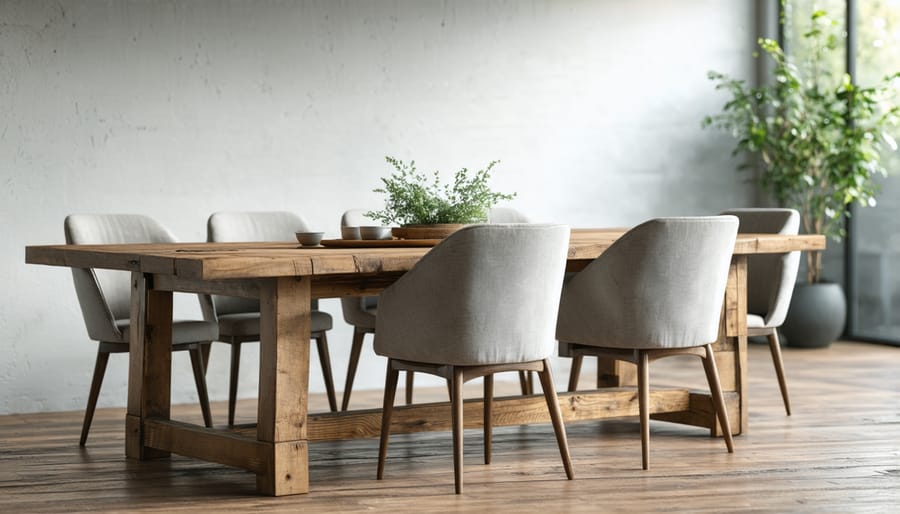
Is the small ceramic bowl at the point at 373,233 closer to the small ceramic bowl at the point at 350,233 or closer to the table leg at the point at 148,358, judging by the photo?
the small ceramic bowl at the point at 350,233

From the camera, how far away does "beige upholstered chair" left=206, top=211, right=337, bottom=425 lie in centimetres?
467

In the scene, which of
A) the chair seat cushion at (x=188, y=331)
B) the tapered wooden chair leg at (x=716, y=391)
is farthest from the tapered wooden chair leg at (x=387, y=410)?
the tapered wooden chair leg at (x=716, y=391)

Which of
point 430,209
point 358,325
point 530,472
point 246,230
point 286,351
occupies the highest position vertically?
point 430,209

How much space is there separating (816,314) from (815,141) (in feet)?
3.24

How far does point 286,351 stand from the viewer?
359 centimetres

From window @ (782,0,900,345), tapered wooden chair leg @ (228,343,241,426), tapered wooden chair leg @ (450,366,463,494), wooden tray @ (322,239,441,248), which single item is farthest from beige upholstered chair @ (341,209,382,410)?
window @ (782,0,900,345)

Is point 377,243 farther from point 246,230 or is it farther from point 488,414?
point 246,230

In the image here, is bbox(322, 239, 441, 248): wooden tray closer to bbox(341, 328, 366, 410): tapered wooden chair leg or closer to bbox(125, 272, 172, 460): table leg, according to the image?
bbox(125, 272, 172, 460): table leg

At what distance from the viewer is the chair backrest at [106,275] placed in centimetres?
430

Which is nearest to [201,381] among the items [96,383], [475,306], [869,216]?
[96,383]

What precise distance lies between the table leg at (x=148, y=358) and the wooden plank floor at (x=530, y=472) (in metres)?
0.12

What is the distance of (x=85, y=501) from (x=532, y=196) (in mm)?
3549

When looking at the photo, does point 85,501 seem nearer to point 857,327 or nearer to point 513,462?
point 513,462

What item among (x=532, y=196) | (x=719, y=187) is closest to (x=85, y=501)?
(x=532, y=196)
